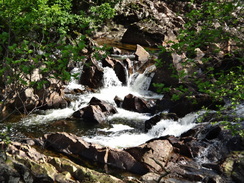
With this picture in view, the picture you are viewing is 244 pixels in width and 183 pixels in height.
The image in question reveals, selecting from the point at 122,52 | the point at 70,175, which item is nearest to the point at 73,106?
the point at 70,175

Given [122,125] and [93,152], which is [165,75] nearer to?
[122,125]

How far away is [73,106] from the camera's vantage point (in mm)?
19609

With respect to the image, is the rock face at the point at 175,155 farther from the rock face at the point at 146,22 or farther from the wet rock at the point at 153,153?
the rock face at the point at 146,22

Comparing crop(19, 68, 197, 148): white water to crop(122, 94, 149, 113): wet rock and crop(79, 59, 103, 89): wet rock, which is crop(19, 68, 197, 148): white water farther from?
crop(79, 59, 103, 89): wet rock

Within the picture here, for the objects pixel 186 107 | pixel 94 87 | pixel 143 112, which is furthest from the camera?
pixel 94 87

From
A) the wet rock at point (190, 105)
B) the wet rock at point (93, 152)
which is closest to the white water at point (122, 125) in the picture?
the wet rock at point (190, 105)

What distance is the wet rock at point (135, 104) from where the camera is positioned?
19609 millimetres

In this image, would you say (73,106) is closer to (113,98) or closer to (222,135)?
(113,98)

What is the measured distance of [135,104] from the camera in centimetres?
1975

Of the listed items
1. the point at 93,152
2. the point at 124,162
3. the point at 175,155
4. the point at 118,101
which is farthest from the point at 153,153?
the point at 118,101

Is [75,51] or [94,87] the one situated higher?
[75,51]

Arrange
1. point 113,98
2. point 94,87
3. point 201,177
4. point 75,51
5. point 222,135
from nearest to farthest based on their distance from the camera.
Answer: point 75,51, point 201,177, point 222,135, point 113,98, point 94,87

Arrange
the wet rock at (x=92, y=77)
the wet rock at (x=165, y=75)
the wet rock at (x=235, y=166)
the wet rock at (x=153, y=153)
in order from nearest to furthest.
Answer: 1. the wet rock at (x=235, y=166)
2. the wet rock at (x=153, y=153)
3. the wet rock at (x=165, y=75)
4. the wet rock at (x=92, y=77)

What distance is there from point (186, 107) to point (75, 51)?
13.2 m
